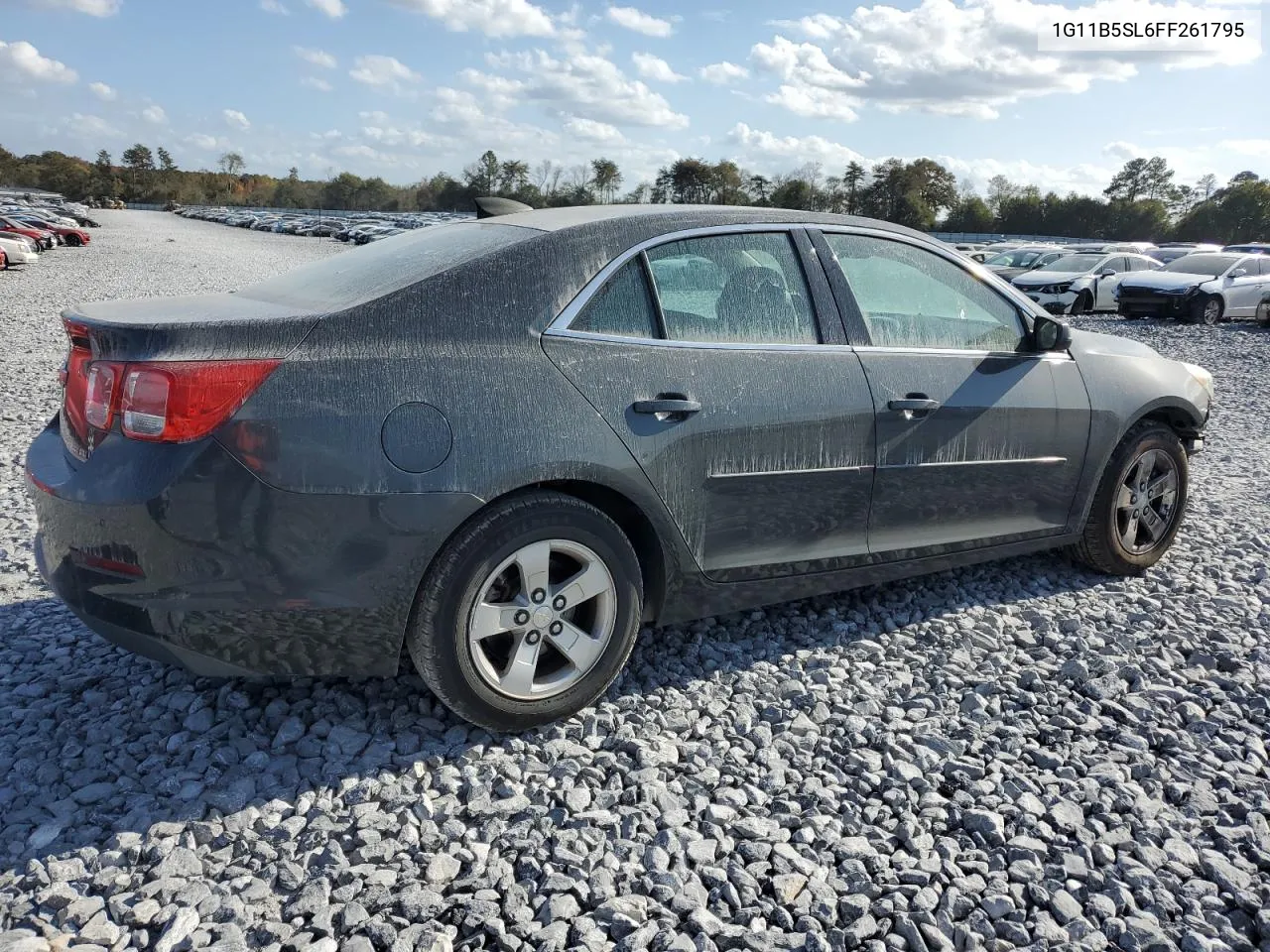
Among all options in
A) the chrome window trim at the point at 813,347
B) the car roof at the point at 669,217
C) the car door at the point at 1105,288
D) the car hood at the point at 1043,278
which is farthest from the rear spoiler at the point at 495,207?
the car door at the point at 1105,288

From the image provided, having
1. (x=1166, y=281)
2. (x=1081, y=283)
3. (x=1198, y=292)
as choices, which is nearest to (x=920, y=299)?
(x=1198, y=292)

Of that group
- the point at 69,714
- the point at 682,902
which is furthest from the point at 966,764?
the point at 69,714

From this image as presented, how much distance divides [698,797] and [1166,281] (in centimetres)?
2025

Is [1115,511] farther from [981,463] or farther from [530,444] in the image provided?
[530,444]

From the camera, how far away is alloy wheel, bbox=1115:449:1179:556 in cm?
455

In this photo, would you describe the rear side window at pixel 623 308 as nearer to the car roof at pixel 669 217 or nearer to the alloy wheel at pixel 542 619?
the car roof at pixel 669 217

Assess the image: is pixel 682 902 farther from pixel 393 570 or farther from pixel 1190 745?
pixel 1190 745

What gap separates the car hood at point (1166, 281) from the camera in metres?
19.1

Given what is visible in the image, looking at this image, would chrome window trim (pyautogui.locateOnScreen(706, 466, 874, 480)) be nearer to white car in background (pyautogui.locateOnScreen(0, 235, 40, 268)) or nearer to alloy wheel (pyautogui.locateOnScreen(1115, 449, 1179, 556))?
alloy wheel (pyautogui.locateOnScreen(1115, 449, 1179, 556))

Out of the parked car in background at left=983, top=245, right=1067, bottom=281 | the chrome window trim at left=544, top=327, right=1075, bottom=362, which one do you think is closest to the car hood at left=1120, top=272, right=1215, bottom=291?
the parked car in background at left=983, top=245, right=1067, bottom=281

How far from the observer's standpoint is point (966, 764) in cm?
295

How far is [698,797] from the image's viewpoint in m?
2.75

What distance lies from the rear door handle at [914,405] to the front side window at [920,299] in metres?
0.24

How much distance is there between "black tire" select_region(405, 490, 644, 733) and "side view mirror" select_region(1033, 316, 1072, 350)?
2119mm
